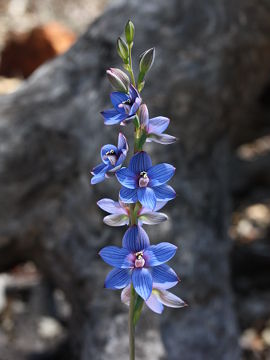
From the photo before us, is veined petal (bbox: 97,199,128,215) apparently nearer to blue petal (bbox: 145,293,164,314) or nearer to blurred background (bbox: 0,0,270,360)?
blue petal (bbox: 145,293,164,314)

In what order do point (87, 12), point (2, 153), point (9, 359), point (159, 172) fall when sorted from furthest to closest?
point (87, 12), point (9, 359), point (2, 153), point (159, 172)

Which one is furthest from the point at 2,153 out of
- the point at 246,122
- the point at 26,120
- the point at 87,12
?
the point at 87,12

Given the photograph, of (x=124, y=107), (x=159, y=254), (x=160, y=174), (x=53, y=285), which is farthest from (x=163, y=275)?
(x=53, y=285)

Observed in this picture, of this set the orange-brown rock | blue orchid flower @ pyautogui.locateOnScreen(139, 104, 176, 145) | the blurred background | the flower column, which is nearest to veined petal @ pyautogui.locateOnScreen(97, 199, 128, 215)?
the flower column

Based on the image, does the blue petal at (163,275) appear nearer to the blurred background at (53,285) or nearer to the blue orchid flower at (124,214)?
the blue orchid flower at (124,214)

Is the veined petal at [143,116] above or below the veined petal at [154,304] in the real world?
above

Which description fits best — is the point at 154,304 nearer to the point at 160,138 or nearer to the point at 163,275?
the point at 163,275

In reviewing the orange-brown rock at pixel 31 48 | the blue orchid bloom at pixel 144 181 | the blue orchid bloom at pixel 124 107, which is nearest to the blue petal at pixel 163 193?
the blue orchid bloom at pixel 144 181

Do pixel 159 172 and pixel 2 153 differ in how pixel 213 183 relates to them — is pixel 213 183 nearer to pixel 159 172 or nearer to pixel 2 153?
pixel 2 153
